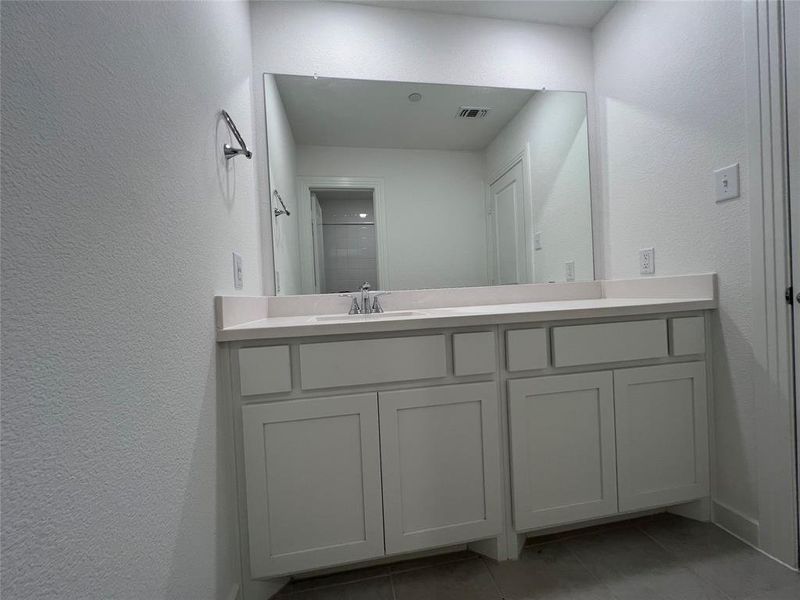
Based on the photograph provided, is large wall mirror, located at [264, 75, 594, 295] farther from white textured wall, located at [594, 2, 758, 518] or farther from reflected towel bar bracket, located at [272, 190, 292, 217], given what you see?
white textured wall, located at [594, 2, 758, 518]

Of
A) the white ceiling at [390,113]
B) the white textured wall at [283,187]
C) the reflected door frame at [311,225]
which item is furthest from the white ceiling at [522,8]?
the reflected door frame at [311,225]

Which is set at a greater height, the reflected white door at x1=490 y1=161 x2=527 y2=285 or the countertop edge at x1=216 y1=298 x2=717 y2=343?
the reflected white door at x1=490 y1=161 x2=527 y2=285

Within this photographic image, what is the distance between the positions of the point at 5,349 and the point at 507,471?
1196 millimetres

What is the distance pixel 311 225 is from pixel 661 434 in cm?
159

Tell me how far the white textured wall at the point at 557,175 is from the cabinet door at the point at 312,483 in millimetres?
1206

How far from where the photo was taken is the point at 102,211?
486mm

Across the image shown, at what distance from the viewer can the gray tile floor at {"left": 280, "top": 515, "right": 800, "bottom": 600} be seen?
1040mm

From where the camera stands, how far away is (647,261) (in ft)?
5.08

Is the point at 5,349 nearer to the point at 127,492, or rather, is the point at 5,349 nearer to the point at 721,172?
the point at 127,492

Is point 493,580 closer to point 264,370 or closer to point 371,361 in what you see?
point 371,361

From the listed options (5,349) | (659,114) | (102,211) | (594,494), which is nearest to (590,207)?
(659,114)

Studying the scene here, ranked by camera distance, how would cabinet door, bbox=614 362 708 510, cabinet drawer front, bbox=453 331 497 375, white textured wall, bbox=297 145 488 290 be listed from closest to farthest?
1. cabinet drawer front, bbox=453 331 497 375
2. cabinet door, bbox=614 362 708 510
3. white textured wall, bbox=297 145 488 290

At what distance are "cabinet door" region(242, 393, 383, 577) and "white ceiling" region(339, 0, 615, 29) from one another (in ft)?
5.65

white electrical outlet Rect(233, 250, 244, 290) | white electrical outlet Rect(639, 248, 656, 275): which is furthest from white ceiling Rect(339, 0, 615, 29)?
white electrical outlet Rect(233, 250, 244, 290)
